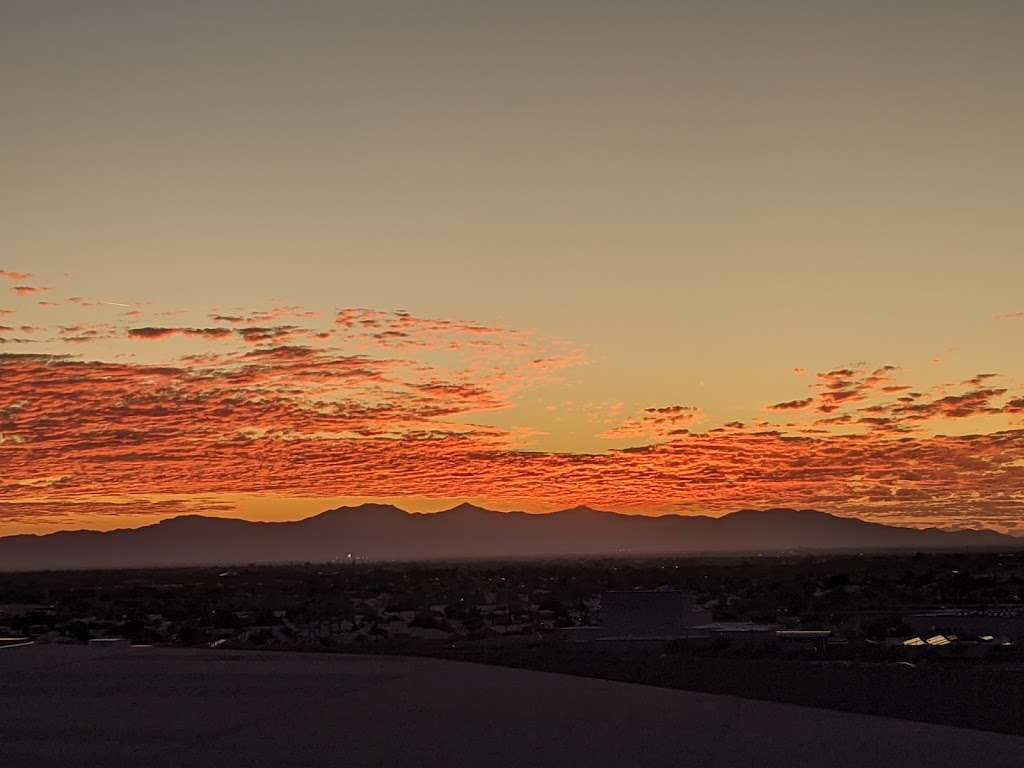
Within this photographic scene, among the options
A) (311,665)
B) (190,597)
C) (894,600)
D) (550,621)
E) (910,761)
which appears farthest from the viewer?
(190,597)

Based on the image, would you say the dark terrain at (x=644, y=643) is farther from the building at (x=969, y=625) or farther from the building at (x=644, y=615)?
the building at (x=644, y=615)

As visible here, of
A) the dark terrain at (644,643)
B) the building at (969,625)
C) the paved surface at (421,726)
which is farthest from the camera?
the building at (969,625)

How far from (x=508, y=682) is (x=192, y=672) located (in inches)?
173

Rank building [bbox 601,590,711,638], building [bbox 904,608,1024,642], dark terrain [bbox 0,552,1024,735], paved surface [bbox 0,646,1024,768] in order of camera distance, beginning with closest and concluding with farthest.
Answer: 1. paved surface [bbox 0,646,1024,768]
2. dark terrain [bbox 0,552,1024,735]
3. building [bbox 601,590,711,638]
4. building [bbox 904,608,1024,642]

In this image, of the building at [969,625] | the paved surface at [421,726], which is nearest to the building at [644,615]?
the building at [969,625]

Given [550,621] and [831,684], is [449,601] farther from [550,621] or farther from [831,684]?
[831,684]

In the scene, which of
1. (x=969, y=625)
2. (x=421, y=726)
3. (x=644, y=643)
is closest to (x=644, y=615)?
(x=644, y=643)

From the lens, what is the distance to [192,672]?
18156mm

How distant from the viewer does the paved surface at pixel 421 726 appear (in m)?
11.2

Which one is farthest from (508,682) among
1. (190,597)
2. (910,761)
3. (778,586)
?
(190,597)

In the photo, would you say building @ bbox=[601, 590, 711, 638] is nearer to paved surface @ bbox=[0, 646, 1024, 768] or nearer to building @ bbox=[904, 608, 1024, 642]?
building @ bbox=[904, 608, 1024, 642]

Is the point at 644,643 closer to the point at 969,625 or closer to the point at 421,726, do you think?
the point at 969,625

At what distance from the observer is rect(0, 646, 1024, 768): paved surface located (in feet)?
36.7

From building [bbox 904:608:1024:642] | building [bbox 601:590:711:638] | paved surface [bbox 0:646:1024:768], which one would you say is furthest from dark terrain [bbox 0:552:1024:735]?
paved surface [bbox 0:646:1024:768]
